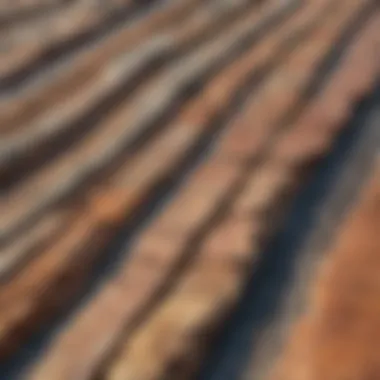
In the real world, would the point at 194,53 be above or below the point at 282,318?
above

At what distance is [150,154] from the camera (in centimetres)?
76

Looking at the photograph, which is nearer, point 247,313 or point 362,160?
point 247,313

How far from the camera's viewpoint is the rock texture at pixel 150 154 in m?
0.57

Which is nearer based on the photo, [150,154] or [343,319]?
[343,319]

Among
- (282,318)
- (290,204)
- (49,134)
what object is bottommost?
(282,318)

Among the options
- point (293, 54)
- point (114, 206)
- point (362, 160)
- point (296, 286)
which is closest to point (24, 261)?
point (114, 206)

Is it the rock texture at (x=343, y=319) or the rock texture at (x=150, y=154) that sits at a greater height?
the rock texture at (x=150, y=154)

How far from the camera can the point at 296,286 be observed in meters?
0.61

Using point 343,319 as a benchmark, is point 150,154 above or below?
above

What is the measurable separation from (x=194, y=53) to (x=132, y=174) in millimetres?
255

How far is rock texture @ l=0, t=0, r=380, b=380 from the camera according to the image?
22.6 inches

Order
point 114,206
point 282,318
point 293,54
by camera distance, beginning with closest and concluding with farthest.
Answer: point 282,318 < point 114,206 < point 293,54

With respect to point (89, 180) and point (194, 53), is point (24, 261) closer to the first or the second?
point (89, 180)

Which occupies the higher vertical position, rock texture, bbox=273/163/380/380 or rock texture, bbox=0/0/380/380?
rock texture, bbox=0/0/380/380
